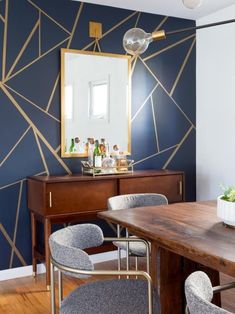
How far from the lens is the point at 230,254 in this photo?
163 centimetres

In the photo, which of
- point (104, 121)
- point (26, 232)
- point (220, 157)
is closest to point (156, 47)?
point (104, 121)

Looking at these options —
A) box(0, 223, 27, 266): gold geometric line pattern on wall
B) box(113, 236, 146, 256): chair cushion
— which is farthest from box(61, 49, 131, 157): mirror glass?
box(113, 236, 146, 256): chair cushion

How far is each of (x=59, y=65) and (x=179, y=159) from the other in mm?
1678

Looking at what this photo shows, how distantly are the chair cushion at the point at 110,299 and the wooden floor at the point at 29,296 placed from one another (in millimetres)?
1133

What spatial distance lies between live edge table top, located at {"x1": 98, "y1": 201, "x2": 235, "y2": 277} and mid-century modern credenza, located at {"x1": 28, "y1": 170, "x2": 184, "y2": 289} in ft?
3.32

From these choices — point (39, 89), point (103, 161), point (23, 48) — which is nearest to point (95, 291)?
point (103, 161)

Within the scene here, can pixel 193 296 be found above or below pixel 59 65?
below

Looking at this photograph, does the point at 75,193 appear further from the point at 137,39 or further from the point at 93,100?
the point at 137,39

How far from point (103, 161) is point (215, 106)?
1420 mm

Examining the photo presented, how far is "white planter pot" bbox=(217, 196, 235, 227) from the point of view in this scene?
206 cm

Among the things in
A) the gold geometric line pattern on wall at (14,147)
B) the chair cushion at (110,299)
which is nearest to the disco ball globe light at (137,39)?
the chair cushion at (110,299)

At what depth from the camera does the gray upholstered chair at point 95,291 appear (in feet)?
5.83

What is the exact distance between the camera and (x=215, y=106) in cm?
442

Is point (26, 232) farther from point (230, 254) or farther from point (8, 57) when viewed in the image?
point (230, 254)
